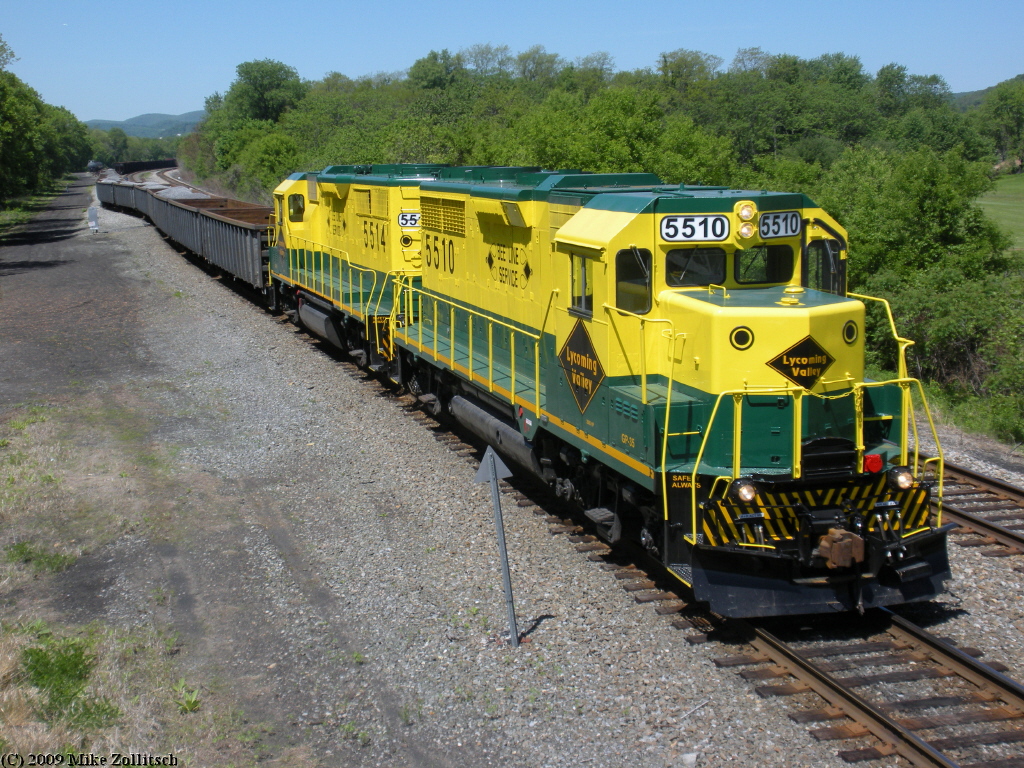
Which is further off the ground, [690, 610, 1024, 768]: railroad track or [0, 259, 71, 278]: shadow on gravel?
[0, 259, 71, 278]: shadow on gravel

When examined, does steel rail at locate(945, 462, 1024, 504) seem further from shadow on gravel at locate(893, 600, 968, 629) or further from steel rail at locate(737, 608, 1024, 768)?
steel rail at locate(737, 608, 1024, 768)

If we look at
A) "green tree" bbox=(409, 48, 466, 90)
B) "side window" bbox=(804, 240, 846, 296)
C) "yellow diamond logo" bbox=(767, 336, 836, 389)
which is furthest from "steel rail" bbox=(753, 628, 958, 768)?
"green tree" bbox=(409, 48, 466, 90)

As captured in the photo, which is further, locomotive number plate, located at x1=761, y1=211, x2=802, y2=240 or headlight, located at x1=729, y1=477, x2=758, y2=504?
locomotive number plate, located at x1=761, y1=211, x2=802, y2=240

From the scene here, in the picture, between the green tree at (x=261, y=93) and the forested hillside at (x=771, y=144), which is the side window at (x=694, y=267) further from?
the green tree at (x=261, y=93)

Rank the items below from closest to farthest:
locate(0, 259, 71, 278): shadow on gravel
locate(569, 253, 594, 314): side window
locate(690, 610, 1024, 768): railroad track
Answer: locate(690, 610, 1024, 768): railroad track → locate(569, 253, 594, 314): side window → locate(0, 259, 71, 278): shadow on gravel

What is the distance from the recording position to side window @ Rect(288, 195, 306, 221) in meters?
19.4

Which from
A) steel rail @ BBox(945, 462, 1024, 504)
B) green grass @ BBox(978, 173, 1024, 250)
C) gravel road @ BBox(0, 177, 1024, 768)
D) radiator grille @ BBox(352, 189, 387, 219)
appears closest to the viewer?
gravel road @ BBox(0, 177, 1024, 768)

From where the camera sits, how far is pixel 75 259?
106 feet

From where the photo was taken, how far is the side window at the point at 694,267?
24.7ft

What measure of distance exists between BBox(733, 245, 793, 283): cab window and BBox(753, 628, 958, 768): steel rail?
122 inches

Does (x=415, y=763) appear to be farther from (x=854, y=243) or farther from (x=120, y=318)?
(x=854, y=243)

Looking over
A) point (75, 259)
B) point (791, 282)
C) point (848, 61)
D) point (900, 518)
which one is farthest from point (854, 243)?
point (848, 61)

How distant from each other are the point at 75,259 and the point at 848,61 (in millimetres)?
106592

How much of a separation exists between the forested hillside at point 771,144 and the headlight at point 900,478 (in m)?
7.74
